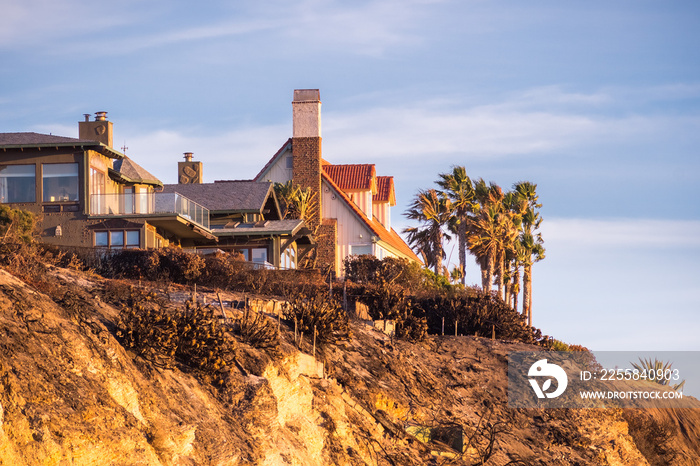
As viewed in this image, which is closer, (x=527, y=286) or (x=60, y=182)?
(x=60, y=182)

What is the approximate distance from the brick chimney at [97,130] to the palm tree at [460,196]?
22.5 meters

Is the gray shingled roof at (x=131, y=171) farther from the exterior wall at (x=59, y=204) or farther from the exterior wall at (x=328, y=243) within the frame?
the exterior wall at (x=328, y=243)

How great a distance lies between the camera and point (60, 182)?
3403cm

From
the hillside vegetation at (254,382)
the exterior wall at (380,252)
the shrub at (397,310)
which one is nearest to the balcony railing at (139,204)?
the hillside vegetation at (254,382)

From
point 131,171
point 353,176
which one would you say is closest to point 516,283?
point 353,176

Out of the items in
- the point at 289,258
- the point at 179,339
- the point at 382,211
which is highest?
the point at 382,211

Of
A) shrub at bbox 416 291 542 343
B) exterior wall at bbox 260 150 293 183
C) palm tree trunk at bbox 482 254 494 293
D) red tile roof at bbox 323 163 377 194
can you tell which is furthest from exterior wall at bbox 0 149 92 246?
palm tree trunk at bbox 482 254 494 293

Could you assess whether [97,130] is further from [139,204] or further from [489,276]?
[489,276]

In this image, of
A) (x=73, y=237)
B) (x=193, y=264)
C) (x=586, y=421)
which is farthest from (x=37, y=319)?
(x=73, y=237)

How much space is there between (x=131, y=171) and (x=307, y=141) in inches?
491

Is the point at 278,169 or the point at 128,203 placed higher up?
the point at 278,169

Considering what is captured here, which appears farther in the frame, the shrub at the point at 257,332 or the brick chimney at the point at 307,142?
the brick chimney at the point at 307,142

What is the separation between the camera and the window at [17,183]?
33.7m

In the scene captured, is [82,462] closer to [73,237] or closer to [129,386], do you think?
[129,386]
